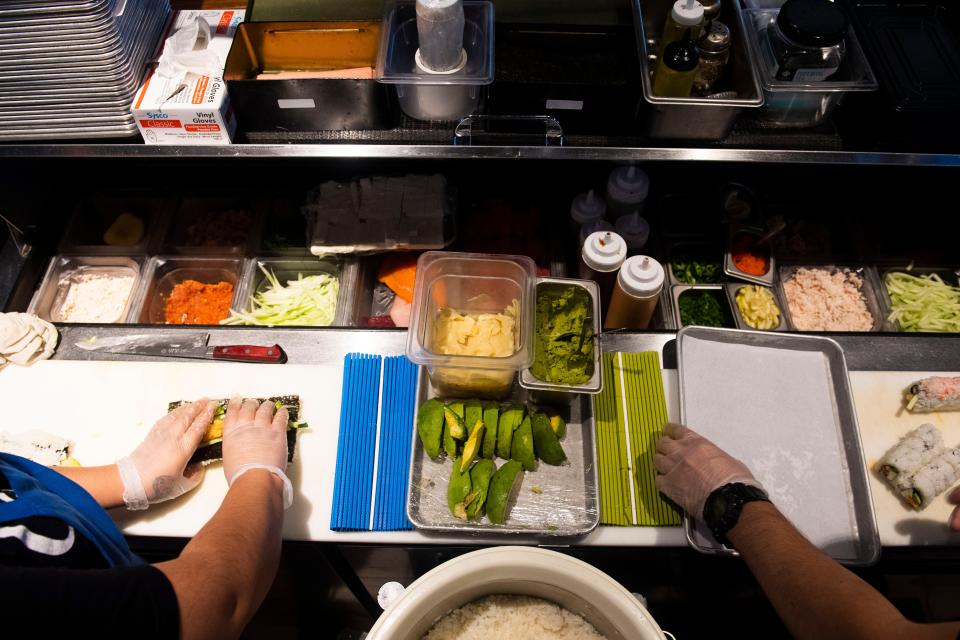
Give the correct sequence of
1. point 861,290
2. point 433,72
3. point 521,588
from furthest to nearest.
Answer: point 861,290 → point 433,72 → point 521,588

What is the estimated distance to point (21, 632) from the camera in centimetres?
106

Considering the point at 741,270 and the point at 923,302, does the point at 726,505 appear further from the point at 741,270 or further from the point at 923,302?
the point at 923,302

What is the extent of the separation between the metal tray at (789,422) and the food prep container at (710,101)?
0.70 m

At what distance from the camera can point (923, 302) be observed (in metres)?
2.48

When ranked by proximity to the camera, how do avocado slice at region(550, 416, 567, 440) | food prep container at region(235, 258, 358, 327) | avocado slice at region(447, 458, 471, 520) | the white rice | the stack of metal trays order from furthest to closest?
food prep container at region(235, 258, 358, 327), avocado slice at region(550, 416, 567, 440), avocado slice at region(447, 458, 471, 520), the stack of metal trays, the white rice

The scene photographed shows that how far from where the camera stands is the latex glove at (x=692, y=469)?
1.76 meters

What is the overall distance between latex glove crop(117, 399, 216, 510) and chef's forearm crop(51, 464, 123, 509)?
0.07 feet

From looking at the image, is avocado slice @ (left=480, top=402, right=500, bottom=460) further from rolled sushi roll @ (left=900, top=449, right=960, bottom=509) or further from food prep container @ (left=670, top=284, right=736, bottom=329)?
rolled sushi roll @ (left=900, top=449, right=960, bottom=509)

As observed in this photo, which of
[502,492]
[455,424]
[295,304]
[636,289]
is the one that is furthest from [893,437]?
[295,304]

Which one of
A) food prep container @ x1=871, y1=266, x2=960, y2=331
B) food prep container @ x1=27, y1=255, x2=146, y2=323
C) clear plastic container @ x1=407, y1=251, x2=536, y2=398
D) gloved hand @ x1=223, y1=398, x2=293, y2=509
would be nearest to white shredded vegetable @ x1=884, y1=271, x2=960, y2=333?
food prep container @ x1=871, y1=266, x2=960, y2=331

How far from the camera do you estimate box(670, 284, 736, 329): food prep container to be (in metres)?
2.39

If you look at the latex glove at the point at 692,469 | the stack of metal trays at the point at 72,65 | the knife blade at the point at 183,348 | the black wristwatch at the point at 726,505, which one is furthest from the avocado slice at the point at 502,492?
the stack of metal trays at the point at 72,65

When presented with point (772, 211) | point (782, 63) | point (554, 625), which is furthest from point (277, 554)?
point (772, 211)

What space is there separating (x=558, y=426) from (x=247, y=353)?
117 cm
